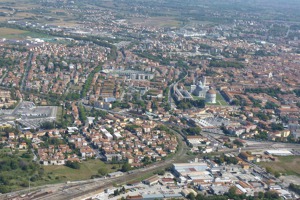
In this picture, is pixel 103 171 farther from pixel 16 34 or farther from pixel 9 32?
pixel 9 32

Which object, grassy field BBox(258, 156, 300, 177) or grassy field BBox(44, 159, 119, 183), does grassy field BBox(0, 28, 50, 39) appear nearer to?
grassy field BBox(44, 159, 119, 183)

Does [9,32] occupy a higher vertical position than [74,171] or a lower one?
lower

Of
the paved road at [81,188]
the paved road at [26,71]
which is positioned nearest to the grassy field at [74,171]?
the paved road at [81,188]

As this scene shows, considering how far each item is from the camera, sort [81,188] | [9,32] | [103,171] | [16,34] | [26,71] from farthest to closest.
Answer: [9,32]
[16,34]
[26,71]
[103,171]
[81,188]

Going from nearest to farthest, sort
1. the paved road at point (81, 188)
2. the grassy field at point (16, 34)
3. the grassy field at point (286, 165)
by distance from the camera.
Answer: the paved road at point (81, 188) → the grassy field at point (286, 165) → the grassy field at point (16, 34)

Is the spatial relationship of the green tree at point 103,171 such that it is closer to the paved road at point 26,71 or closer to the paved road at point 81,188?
the paved road at point 81,188

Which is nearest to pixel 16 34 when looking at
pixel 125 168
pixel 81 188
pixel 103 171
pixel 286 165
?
pixel 125 168

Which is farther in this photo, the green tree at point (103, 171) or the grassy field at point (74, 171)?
the green tree at point (103, 171)

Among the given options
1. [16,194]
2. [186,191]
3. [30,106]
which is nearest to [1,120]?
[30,106]
